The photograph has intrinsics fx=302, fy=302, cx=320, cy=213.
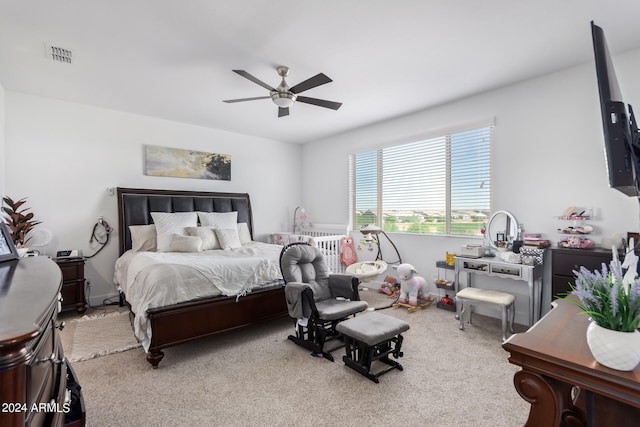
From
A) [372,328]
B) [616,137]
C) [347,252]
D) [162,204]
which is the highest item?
[616,137]

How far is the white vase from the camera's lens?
89cm

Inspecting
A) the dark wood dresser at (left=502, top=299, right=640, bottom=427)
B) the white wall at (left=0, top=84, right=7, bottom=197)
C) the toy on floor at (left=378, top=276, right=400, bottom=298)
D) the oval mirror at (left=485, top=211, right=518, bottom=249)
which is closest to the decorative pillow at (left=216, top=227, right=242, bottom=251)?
the toy on floor at (left=378, top=276, right=400, bottom=298)

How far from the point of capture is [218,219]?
470cm

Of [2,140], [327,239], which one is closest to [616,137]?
[327,239]

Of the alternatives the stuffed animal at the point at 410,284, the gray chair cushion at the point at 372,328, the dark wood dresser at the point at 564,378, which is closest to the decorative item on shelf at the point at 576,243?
the stuffed animal at the point at 410,284

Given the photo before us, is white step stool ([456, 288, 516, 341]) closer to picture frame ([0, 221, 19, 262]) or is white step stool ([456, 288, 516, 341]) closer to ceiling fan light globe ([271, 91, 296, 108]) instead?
ceiling fan light globe ([271, 91, 296, 108])

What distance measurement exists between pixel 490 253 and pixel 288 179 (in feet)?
13.0

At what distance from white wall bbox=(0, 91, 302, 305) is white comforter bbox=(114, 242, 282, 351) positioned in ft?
5.02

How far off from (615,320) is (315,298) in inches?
93.3

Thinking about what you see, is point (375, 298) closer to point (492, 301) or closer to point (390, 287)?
point (390, 287)

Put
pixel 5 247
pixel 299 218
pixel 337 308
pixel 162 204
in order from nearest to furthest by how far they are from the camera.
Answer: pixel 5 247
pixel 337 308
pixel 162 204
pixel 299 218

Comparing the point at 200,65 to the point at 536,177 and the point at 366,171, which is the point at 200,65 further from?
the point at 536,177

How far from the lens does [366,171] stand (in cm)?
516

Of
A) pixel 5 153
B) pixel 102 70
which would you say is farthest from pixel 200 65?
pixel 5 153
